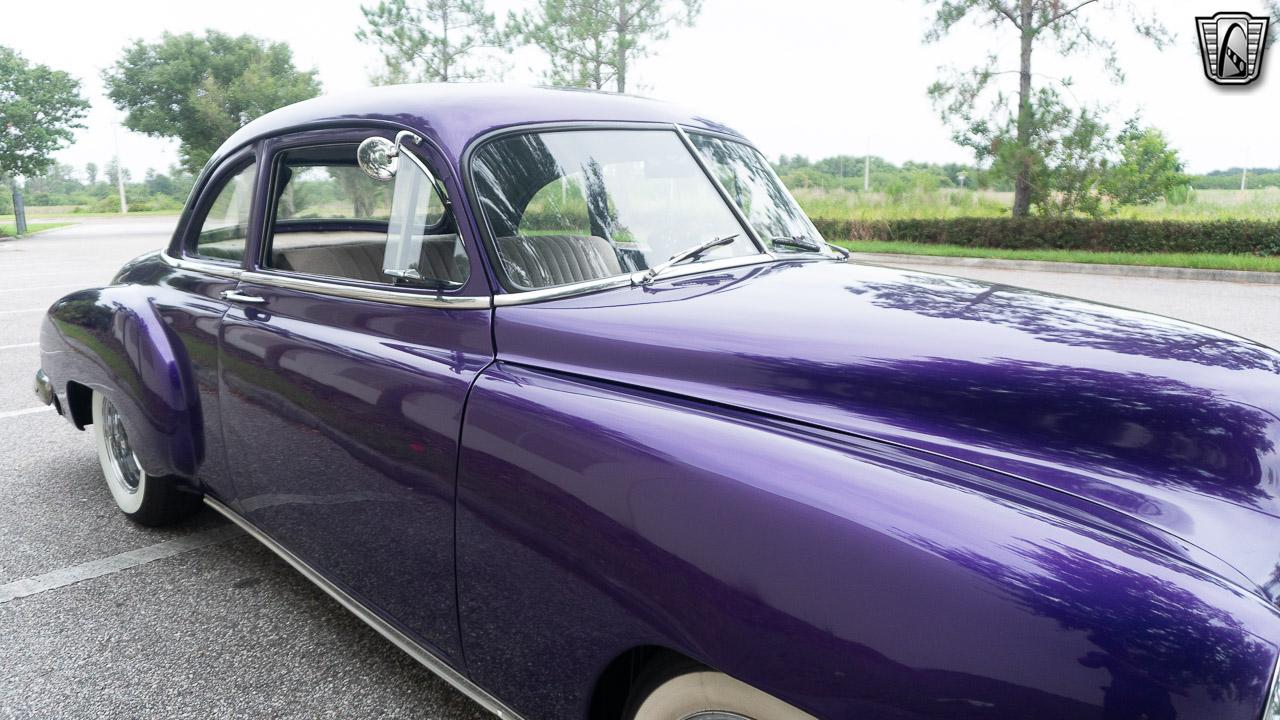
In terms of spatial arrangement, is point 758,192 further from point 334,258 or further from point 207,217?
point 207,217

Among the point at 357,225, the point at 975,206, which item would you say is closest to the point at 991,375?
the point at 357,225

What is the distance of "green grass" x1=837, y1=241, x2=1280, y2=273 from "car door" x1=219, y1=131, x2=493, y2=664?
1405 cm

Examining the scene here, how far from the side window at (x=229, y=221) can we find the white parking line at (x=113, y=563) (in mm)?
1196

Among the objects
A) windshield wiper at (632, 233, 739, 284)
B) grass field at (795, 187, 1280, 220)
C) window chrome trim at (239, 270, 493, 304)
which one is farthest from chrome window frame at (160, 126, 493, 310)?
grass field at (795, 187, 1280, 220)

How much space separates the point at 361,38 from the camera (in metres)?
30.3

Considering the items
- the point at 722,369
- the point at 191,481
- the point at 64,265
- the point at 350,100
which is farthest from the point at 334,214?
the point at 64,265

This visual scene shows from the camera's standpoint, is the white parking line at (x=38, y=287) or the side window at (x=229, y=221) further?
the white parking line at (x=38, y=287)

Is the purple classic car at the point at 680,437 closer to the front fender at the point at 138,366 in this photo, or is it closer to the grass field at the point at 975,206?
the front fender at the point at 138,366

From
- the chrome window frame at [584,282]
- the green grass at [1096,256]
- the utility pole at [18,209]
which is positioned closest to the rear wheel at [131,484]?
the chrome window frame at [584,282]

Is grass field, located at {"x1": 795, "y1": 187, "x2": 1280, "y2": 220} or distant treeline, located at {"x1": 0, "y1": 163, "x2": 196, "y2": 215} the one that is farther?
distant treeline, located at {"x1": 0, "y1": 163, "x2": 196, "y2": 215}

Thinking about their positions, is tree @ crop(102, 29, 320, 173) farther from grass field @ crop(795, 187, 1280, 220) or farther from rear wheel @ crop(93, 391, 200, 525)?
rear wheel @ crop(93, 391, 200, 525)

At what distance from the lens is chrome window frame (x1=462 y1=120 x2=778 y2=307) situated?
2.05 meters

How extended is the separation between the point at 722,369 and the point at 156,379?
2246 millimetres

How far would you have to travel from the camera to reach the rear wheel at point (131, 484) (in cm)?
341
